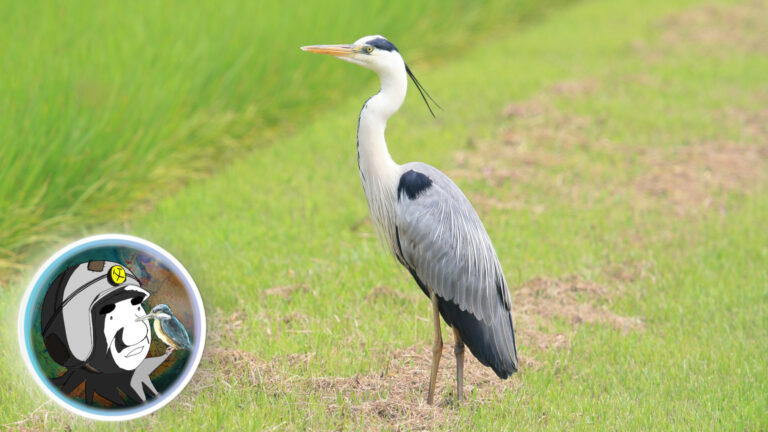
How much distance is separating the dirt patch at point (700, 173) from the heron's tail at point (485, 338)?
2.99 m

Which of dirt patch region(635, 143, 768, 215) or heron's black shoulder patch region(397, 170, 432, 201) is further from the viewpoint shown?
dirt patch region(635, 143, 768, 215)

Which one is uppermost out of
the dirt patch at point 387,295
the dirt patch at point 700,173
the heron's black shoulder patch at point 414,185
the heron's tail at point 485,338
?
the heron's black shoulder patch at point 414,185

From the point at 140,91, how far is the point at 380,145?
346cm

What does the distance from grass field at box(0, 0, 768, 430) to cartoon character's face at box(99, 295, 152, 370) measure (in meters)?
0.36

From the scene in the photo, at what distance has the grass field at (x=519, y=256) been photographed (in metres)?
3.63

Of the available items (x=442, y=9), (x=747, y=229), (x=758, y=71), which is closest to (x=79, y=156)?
(x=747, y=229)

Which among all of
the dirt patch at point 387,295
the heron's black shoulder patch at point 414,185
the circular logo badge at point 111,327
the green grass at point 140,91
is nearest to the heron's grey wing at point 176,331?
the circular logo badge at point 111,327

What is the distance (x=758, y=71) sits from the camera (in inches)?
363

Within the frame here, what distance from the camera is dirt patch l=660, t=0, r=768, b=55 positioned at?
10234mm

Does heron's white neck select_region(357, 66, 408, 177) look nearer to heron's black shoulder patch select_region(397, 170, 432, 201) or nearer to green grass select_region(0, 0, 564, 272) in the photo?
heron's black shoulder patch select_region(397, 170, 432, 201)

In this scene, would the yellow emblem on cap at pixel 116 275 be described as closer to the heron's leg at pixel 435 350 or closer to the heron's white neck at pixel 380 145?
the heron's white neck at pixel 380 145

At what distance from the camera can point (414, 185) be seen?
3.36 meters

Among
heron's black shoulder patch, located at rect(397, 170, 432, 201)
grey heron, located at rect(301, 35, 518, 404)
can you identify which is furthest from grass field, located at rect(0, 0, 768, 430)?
heron's black shoulder patch, located at rect(397, 170, 432, 201)

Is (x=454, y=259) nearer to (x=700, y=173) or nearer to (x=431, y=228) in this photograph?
(x=431, y=228)
